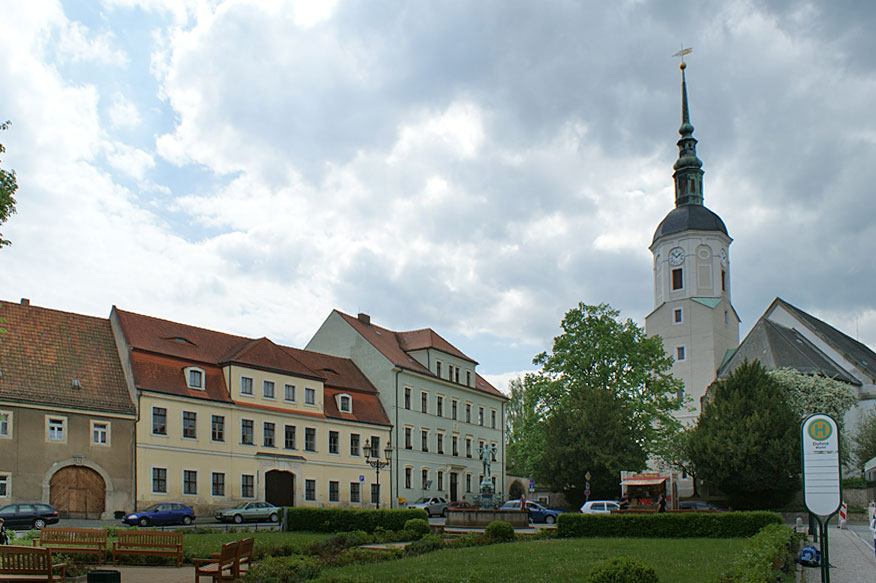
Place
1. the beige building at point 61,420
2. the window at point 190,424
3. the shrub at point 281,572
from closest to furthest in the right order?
the shrub at point 281,572 → the beige building at point 61,420 → the window at point 190,424

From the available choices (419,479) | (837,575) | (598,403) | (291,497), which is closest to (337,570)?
(837,575)

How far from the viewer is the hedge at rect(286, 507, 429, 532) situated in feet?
104

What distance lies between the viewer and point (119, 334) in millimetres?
43906

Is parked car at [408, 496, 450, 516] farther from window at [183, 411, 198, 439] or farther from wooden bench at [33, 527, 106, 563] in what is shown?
wooden bench at [33, 527, 106, 563]

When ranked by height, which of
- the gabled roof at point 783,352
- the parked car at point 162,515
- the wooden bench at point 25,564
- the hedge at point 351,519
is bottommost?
the parked car at point 162,515

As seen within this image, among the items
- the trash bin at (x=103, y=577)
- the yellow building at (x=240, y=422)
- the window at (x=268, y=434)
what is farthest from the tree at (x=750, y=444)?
the trash bin at (x=103, y=577)

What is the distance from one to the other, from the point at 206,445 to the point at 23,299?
12237mm

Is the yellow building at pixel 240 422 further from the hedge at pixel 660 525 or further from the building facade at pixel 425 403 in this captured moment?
the hedge at pixel 660 525

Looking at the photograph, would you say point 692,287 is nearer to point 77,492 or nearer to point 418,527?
point 418,527

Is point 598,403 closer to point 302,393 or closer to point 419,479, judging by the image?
point 419,479

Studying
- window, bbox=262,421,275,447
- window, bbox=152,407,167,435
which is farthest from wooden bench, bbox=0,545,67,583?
window, bbox=262,421,275,447

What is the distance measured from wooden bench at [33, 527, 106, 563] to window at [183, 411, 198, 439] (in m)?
24.6

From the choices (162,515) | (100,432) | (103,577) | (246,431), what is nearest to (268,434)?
(246,431)

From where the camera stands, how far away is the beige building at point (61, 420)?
122ft
